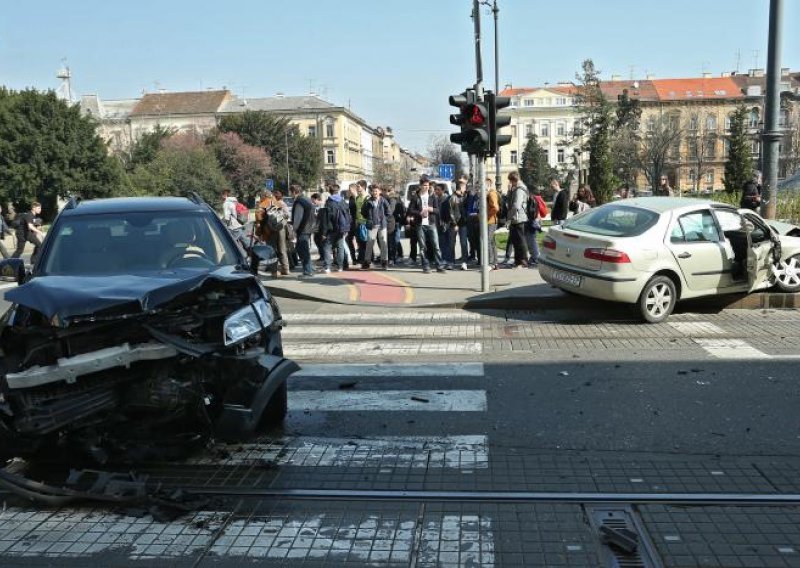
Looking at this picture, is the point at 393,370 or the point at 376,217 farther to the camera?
the point at 376,217

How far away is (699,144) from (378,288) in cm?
8152

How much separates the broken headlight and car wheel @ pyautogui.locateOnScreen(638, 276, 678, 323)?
20.4 feet

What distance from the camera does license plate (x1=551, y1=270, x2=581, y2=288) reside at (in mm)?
9977

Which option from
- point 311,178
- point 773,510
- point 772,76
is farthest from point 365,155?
point 773,510

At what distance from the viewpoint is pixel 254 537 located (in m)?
3.75

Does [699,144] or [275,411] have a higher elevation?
[699,144]

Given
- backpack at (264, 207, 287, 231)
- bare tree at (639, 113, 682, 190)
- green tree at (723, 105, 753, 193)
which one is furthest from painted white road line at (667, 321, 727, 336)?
bare tree at (639, 113, 682, 190)

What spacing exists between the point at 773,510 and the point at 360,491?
93.3 inches

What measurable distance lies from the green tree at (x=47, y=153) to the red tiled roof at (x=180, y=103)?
59.2 metres

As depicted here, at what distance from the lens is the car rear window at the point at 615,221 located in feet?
32.4

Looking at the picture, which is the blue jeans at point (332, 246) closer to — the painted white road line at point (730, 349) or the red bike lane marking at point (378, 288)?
the red bike lane marking at point (378, 288)

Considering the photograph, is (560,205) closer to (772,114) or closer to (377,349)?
(772,114)

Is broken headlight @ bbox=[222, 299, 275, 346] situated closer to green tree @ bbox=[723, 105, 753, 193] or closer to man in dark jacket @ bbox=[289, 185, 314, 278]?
man in dark jacket @ bbox=[289, 185, 314, 278]

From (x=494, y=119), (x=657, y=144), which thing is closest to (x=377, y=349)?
(x=494, y=119)
